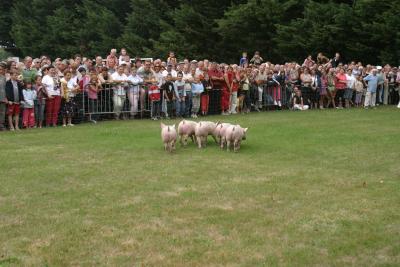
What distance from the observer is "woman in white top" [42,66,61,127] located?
58.4 feet

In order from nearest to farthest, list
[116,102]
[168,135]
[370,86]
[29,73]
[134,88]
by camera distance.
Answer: [168,135], [29,73], [116,102], [134,88], [370,86]

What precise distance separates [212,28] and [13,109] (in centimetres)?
2455

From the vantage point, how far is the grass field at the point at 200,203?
654cm

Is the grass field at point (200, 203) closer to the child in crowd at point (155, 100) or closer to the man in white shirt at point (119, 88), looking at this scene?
the man in white shirt at point (119, 88)

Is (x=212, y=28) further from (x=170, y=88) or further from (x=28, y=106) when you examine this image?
(x=28, y=106)

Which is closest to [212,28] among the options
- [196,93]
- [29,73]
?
[196,93]

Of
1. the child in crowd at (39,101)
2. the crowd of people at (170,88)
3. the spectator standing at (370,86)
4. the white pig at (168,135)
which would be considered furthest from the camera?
the spectator standing at (370,86)

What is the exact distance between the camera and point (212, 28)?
3997 centimetres

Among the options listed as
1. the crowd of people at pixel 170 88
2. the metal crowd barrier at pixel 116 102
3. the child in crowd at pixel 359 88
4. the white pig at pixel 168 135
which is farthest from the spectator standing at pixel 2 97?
the child in crowd at pixel 359 88

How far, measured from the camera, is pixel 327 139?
49.2ft

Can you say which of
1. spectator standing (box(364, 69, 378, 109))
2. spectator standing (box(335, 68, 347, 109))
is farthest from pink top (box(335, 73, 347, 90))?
spectator standing (box(364, 69, 378, 109))

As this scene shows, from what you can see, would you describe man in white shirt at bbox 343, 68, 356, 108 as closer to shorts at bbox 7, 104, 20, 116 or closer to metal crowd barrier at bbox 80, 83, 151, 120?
metal crowd barrier at bbox 80, 83, 151, 120

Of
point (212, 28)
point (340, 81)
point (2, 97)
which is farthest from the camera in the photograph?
point (212, 28)

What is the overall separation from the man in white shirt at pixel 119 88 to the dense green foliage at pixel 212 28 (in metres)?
16.6
